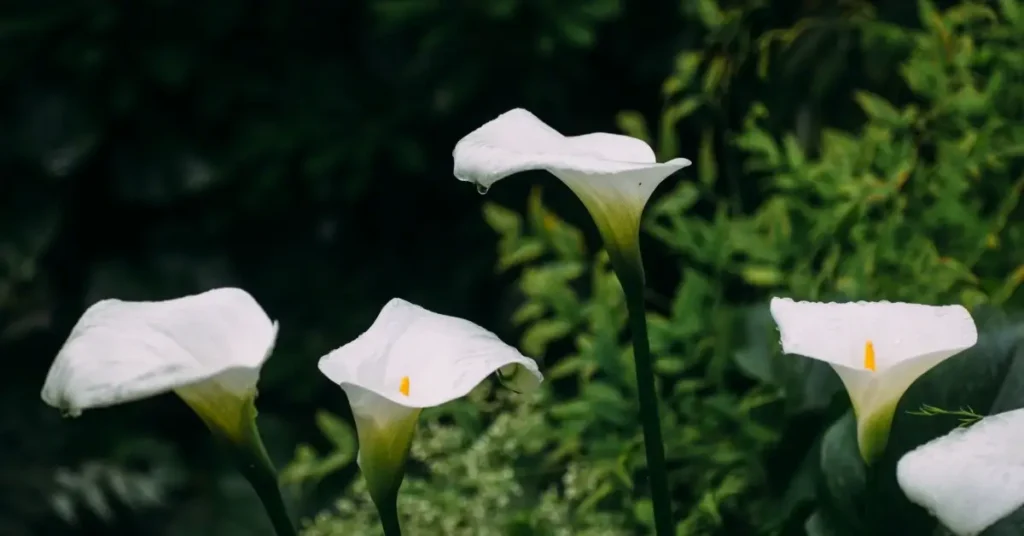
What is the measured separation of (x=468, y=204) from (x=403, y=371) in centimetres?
75

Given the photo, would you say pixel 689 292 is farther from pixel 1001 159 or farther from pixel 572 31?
pixel 572 31

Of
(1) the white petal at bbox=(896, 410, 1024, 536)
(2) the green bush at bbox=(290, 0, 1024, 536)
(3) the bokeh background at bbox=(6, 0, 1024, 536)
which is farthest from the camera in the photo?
(3) the bokeh background at bbox=(6, 0, 1024, 536)

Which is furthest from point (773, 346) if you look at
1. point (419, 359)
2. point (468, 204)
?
point (468, 204)

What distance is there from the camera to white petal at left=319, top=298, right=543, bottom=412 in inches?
10.7

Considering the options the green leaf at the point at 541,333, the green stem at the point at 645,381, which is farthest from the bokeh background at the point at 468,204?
the green stem at the point at 645,381

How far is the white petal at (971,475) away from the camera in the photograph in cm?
21

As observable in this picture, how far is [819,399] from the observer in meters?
0.45

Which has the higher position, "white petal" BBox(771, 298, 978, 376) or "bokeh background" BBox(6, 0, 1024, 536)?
"white petal" BBox(771, 298, 978, 376)

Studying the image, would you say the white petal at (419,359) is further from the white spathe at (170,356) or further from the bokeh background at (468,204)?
the bokeh background at (468,204)

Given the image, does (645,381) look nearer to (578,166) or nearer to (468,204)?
(578,166)

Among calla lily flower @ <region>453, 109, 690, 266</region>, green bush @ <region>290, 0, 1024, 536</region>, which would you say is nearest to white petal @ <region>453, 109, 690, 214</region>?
calla lily flower @ <region>453, 109, 690, 266</region>

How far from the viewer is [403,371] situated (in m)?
0.29

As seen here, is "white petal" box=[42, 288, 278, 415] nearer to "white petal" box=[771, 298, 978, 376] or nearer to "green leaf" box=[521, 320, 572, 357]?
"white petal" box=[771, 298, 978, 376]

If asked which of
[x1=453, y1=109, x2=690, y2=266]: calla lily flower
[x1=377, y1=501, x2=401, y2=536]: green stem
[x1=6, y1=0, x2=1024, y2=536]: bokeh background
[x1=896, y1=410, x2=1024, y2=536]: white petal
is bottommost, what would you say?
[x1=6, y1=0, x2=1024, y2=536]: bokeh background
